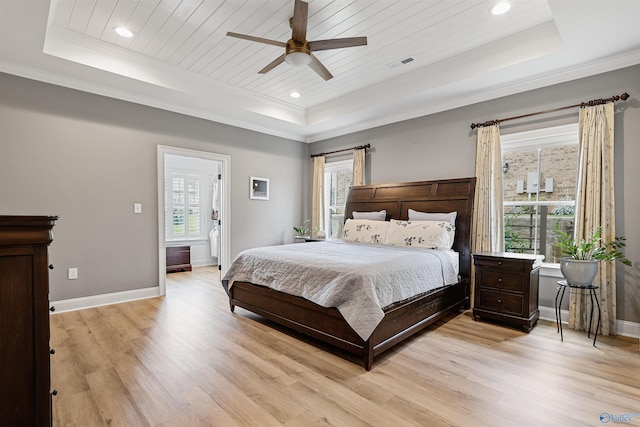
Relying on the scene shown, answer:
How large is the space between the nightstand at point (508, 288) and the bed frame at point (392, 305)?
321 mm

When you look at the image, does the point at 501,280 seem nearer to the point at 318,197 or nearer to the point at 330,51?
the point at 330,51

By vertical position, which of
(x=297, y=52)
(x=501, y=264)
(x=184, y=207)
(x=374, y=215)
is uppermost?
(x=297, y=52)

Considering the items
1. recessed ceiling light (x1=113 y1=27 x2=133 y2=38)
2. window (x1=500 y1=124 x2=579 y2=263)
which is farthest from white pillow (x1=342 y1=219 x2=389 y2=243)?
Result: recessed ceiling light (x1=113 y1=27 x2=133 y2=38)

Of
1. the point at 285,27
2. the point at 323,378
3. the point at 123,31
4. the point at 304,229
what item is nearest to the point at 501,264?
the point at 323,378

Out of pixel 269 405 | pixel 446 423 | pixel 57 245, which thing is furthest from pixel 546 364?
pixel 57 245

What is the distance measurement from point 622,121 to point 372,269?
2932 millimetres

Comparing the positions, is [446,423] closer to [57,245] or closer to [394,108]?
[394,108]

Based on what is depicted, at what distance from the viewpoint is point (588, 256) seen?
2.93 meters

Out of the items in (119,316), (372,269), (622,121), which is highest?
(622,121)

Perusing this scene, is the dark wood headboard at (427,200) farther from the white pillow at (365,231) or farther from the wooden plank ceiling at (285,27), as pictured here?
the wooden plank ceiling at (285,27)

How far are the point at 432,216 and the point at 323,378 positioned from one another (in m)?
2.61

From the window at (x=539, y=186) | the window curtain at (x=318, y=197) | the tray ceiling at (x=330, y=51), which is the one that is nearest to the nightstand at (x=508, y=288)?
the window at (x=539, y=186)

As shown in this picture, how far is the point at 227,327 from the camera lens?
313cm

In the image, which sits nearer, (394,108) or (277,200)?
(394,108)
